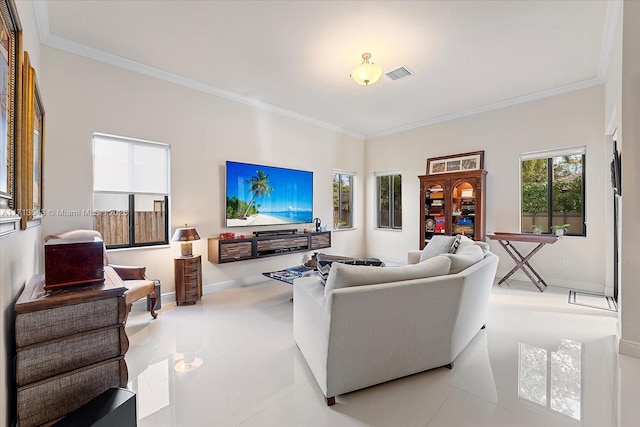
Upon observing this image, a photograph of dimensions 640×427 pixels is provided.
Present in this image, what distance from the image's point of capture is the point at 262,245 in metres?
4.65

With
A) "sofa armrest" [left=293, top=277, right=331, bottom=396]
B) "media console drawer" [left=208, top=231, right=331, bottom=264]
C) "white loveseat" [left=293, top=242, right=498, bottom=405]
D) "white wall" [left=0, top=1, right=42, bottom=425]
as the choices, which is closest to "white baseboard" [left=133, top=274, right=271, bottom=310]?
"media console drawer" [left=208, top=231, right=331, bottom=264]

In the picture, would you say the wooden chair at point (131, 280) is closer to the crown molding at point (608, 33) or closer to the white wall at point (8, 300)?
the white wall at point (8, 300)

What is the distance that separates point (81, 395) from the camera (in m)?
1.37

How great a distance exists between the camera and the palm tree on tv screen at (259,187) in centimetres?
475

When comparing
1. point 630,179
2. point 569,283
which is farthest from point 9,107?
point 569,283

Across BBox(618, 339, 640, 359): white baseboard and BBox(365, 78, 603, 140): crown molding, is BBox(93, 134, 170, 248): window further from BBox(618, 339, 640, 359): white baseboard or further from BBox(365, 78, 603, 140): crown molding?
BBox(618, 339, 640, 359): white baseboard

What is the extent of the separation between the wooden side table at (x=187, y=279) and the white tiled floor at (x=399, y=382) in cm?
56

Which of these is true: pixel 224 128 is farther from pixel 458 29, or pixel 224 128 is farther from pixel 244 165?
pixel 458 29

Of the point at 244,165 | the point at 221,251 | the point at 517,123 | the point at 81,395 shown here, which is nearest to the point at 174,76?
the point at 244,165

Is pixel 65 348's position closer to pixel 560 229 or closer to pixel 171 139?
pixel 171 139

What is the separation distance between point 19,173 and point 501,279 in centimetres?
587

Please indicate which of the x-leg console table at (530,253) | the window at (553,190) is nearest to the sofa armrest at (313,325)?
the x-leg console table at (530,253)

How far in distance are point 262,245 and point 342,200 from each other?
2.68 m

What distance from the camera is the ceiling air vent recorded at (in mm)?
3709
